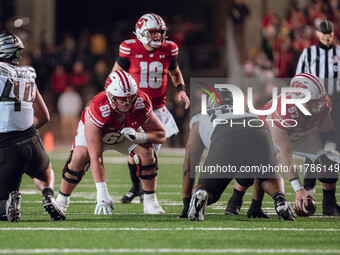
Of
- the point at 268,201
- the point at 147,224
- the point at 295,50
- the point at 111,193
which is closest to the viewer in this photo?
the point at 147,224

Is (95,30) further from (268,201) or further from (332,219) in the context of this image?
(332,219)

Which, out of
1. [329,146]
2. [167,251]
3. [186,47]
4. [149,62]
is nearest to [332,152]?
[329,146]

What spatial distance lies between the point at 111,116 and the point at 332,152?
6.48 feet

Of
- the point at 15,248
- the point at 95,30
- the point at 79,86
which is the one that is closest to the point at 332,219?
the point at 15,248

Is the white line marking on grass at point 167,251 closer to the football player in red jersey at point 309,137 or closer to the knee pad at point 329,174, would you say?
the football player in red jersey at point 309,137

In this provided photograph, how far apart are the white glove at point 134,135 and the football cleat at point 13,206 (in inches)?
38.6

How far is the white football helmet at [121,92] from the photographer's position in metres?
6.06

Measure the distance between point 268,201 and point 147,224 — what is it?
7.47 feet

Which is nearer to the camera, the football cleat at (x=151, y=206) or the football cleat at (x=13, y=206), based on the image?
the football cleat at (x=13, y=206)

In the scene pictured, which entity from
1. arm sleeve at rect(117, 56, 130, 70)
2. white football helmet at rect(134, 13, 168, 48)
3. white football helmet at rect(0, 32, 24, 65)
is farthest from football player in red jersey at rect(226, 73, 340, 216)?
white football helmet at rect(0, 32, 24, 65)

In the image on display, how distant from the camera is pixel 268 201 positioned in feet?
25.5

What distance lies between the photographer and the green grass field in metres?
4.65

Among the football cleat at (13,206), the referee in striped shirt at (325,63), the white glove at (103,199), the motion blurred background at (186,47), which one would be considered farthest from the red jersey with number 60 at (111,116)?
the motion blurred background at (186,47)

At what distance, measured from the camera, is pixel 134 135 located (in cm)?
623
